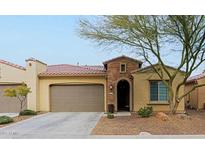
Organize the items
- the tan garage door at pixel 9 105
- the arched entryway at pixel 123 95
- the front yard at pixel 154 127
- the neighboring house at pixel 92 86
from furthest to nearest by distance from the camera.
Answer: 1. the tan garage door at pixel 9 105
2. the arched entryway at pixel 123 95
3. the neighboring house at pixel 92 86
4. the front yard at pixel 154 127

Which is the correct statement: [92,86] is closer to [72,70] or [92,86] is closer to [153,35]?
[72,70]

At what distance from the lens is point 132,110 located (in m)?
20.6

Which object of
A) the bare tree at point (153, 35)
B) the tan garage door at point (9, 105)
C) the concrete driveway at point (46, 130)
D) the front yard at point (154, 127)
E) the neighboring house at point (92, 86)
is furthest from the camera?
the tan garage door at point (9, 105)

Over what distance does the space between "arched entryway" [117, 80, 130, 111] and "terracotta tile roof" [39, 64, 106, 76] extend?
163 centimetres

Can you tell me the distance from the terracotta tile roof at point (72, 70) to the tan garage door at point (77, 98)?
0.92 meters

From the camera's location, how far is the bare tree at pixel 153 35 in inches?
595

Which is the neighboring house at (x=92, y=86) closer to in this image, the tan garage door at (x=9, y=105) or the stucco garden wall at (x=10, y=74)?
the stucco garden wall at (x=10, y=74)

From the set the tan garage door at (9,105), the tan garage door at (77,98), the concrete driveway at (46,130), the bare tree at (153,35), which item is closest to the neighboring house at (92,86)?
the tan garage door at (77,98)

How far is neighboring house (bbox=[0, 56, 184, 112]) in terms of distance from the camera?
20.5 meters

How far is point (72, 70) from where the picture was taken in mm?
22453

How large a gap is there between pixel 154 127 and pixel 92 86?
887cm

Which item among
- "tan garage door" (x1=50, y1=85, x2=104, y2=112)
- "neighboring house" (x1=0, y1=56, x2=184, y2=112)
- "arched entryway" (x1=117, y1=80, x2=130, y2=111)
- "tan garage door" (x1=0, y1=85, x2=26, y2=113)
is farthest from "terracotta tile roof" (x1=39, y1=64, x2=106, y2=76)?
"tan garage door" (x1=0, y1=85, x2=26, y2=113)
